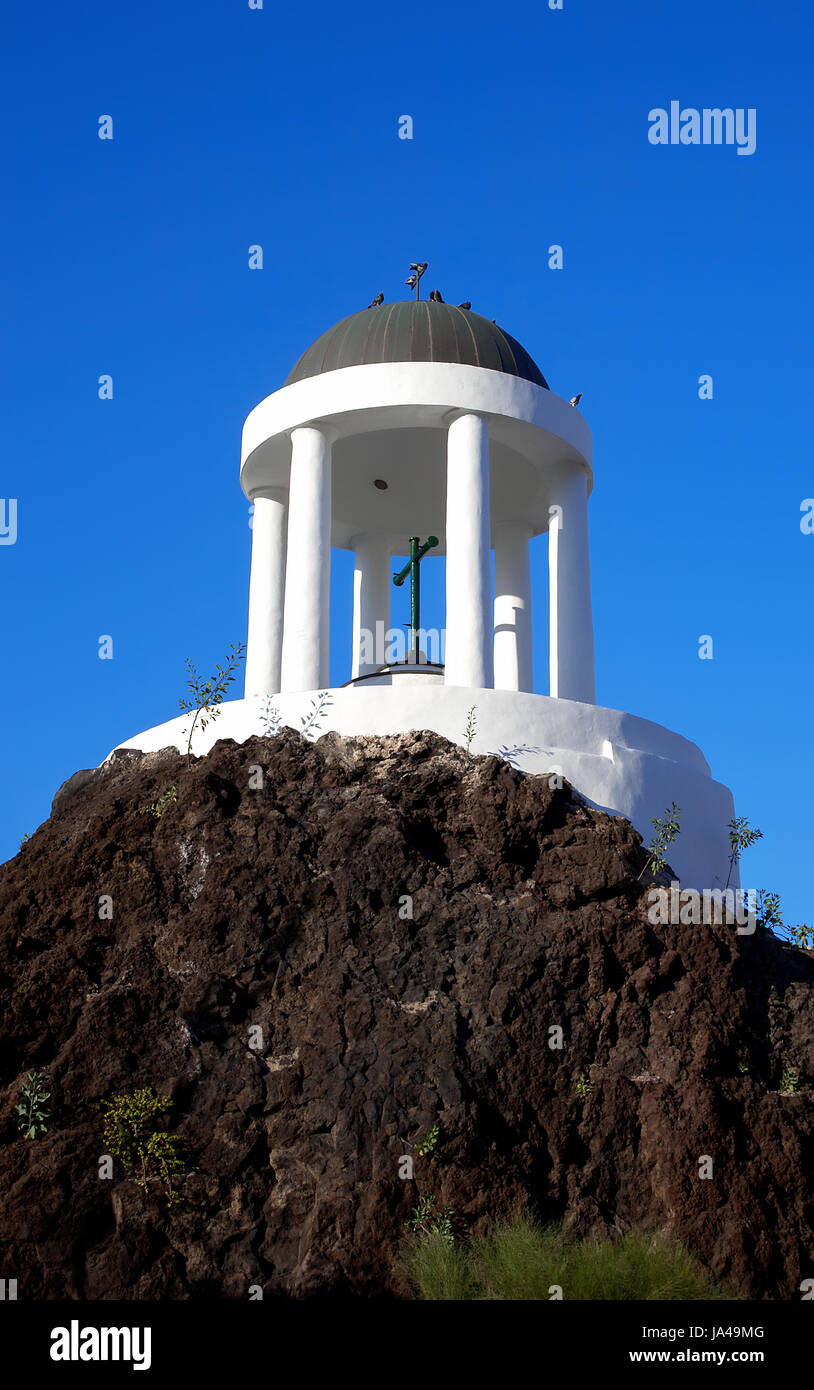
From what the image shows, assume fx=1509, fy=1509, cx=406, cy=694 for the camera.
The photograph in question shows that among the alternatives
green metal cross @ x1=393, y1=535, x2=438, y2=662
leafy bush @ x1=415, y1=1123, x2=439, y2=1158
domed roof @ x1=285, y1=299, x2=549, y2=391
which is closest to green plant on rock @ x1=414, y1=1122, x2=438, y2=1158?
leafy bush @ x1=415, y1=1123, x2=439, y2=1158

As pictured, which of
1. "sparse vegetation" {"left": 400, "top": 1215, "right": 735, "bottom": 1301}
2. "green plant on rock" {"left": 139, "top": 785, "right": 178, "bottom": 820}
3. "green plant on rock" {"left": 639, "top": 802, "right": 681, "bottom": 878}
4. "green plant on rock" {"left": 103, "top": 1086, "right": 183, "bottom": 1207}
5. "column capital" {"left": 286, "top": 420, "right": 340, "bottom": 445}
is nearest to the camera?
"sparse vegetation" {"left": 400, "top": 1215, "right": 735, "bottom": 1301}

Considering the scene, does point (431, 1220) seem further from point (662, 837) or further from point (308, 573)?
point (308, 573)

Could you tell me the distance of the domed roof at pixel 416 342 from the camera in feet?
64.4

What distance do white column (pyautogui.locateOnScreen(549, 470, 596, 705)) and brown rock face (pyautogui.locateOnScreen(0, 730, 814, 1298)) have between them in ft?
14.9

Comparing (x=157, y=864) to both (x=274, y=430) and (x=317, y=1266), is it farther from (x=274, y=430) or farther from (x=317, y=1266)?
(x=274, y=430)

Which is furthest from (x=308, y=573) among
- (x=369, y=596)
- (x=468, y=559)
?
(x=369, y=596)

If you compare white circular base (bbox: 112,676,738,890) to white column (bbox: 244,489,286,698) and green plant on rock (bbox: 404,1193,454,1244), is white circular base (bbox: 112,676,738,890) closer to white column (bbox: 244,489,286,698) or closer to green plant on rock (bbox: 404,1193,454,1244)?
white column (bbox: 244,489,286,698)

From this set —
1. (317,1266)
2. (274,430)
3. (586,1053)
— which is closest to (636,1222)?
(586,1053)

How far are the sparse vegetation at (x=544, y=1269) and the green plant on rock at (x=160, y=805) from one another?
17.0 feet

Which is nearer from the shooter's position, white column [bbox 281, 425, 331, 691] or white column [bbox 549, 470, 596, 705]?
white column [bbox 281, 425, 331, 691]

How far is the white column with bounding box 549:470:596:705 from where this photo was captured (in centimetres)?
2006

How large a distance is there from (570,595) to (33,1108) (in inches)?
404

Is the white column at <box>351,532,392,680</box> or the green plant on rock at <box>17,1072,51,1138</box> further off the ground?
the white column at <box>351,532,392,680</box>

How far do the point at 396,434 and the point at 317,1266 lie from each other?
37.7 feet
